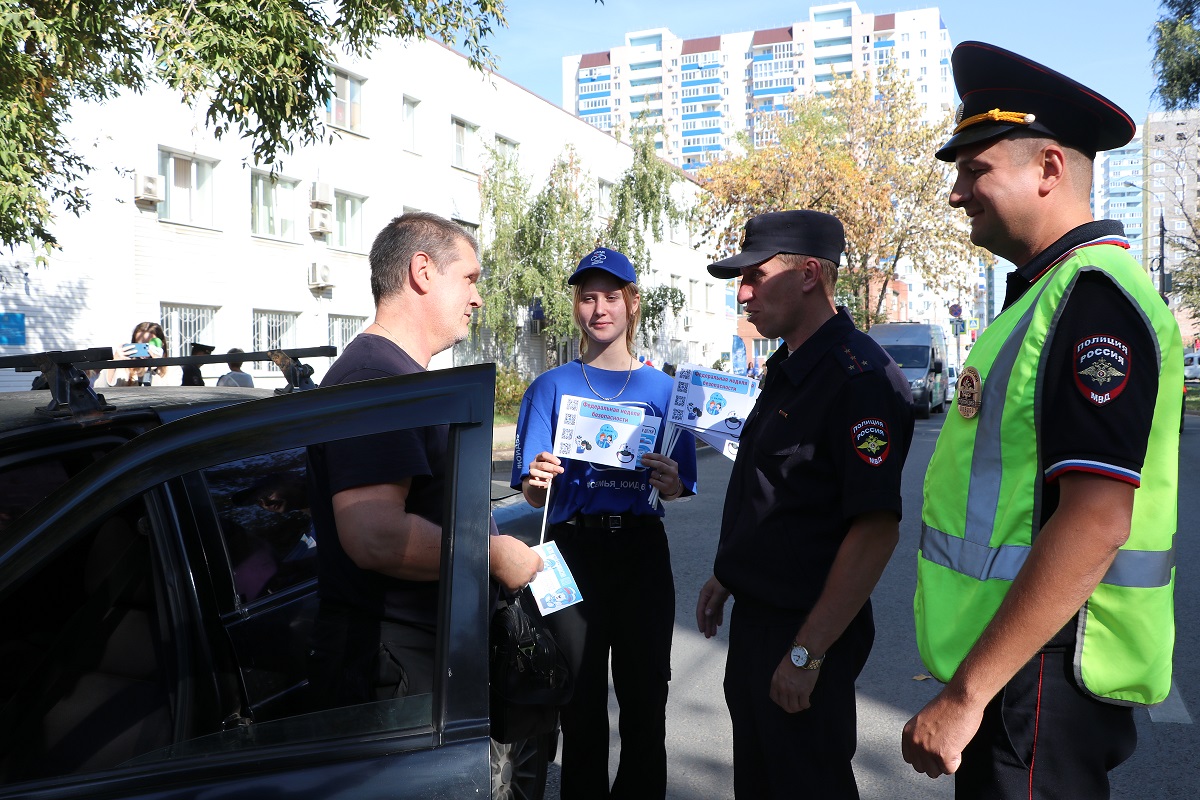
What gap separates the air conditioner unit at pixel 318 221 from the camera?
21.7 metres

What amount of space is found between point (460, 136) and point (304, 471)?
25697 millimetres

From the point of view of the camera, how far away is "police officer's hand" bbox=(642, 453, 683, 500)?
10.5 ft

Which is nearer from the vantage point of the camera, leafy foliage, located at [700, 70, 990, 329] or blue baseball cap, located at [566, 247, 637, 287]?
blue baseball cap, located at [566, 247, 637, 287]

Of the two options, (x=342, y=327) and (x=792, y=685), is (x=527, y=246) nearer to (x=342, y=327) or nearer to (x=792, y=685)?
(x=342, y=327)

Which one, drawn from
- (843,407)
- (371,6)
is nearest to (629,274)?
(843,407)

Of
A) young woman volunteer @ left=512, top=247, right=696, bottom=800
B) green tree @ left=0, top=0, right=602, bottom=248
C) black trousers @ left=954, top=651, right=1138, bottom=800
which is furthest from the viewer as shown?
green tree @ left=0, top=0, right=602, bottom=248

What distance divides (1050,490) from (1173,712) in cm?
360

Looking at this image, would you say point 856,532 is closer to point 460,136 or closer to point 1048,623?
point 1048,623

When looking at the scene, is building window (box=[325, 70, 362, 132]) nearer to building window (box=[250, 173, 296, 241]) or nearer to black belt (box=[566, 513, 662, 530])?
building window (box=[250, 173, 296, 241])

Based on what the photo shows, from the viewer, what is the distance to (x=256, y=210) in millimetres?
20750

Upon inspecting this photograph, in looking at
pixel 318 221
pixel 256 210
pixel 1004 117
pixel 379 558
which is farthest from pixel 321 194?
pixel 1004 117

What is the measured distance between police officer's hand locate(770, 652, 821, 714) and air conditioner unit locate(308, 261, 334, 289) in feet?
67.5

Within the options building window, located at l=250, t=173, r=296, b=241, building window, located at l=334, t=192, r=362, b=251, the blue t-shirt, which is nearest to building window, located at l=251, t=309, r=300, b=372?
building window, located at l=250, t=173, r=296, b=241

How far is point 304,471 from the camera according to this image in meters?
2.38
